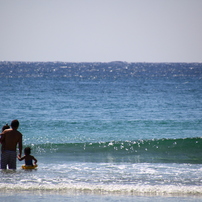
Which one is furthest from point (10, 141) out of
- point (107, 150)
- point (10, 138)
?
point (107, 150)

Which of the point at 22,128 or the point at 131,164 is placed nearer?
the point at 131,164

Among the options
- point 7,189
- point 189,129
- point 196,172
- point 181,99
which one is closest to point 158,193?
point 196,172

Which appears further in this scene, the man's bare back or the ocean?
the man's bare back

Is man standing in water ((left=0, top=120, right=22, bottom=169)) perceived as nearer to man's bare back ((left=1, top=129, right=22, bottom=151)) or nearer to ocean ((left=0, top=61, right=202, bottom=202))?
man's bare back ((left=1, top=129, right=22, bottom=151))

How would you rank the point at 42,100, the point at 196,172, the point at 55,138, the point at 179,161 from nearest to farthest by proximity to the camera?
1. the point at 196,172
2. the point at 179,161
3. the point at 55,138
4. the point at 42,100

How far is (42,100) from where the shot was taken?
29.2 m

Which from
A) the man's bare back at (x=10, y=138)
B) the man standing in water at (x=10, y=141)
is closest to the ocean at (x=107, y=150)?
the man standing in water at (x=10, y=141)

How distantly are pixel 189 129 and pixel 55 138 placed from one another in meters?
6.82

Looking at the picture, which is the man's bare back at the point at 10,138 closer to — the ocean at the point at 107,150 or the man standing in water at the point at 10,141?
the man standing in water at the point at 10,141

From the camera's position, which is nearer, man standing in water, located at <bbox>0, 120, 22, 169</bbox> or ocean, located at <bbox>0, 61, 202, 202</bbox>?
ocean, located at <bbox>0, 61, 202, 202</bbox>

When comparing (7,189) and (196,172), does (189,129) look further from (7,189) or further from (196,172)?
(7,189)

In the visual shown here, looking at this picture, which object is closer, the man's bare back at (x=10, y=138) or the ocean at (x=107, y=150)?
the ocean at (x=107, y=150)

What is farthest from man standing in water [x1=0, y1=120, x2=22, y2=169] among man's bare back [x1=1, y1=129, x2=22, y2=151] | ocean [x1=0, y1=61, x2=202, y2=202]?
ocean [x1=0, y1=61, x2=202, y2=202]

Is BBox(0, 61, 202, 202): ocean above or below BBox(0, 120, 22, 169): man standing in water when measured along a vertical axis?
below
